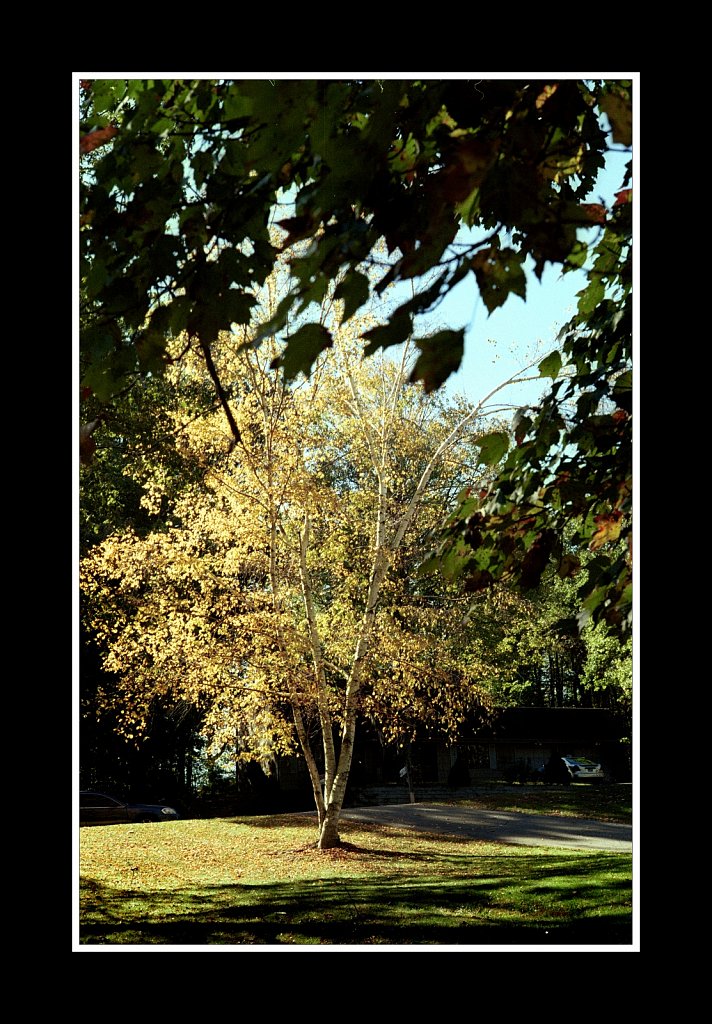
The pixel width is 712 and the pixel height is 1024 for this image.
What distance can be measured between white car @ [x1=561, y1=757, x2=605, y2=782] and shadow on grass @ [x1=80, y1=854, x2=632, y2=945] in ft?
3.33

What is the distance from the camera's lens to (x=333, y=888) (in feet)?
19.0

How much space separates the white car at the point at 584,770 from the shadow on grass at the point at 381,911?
1.02m

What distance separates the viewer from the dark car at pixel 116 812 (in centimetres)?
671

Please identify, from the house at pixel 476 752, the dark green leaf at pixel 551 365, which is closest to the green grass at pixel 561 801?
the house at pixel 476 752

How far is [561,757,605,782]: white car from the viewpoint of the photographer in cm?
705

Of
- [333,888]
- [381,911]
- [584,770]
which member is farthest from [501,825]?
[381,911]

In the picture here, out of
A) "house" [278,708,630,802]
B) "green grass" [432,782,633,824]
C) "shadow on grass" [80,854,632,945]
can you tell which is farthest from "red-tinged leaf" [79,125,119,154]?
"green grass" [432,782,633,824]

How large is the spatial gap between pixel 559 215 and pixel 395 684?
18.1ft

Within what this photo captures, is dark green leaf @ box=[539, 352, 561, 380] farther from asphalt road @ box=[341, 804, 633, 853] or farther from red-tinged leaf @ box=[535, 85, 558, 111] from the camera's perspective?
asphalt road @ box=[341, 804, 633, 853]
